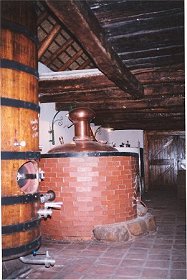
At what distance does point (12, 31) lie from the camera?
123 inches

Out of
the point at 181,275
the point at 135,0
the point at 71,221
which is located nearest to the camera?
the point at 135,0

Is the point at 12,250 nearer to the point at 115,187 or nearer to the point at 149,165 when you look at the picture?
the point at 115,187

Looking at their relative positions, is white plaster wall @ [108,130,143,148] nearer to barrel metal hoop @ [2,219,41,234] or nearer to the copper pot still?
the copper pot still

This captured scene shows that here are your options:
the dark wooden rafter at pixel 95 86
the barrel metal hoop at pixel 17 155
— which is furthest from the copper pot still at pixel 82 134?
the barrel metal hoop at pixel 17 155

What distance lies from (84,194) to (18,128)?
8.31 ft

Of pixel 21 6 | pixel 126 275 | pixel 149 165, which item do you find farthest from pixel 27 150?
pixel 149 165

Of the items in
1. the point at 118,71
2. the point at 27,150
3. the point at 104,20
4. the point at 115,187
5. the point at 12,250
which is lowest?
the point at 12,250

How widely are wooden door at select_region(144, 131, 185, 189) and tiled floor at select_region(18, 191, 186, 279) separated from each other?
7874mm

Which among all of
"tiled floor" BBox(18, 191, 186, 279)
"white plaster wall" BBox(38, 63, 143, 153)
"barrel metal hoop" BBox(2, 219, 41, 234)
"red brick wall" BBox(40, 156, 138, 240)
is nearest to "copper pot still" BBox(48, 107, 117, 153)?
"red brick wall" BBox(40, 156, 138, 240)

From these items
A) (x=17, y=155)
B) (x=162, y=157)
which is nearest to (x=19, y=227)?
(x=17, y=155)

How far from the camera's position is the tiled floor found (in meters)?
3.60

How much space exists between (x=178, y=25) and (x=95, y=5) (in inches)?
44.0

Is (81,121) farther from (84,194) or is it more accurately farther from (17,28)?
(17,28)

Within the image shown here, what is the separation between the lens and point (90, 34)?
10.2 feet
